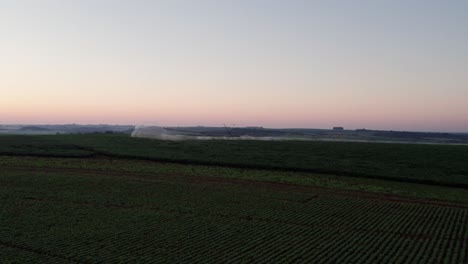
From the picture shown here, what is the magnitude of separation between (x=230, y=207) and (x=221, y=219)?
3683mm

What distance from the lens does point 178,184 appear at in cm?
3922

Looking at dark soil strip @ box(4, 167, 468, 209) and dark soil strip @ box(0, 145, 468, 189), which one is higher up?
dark soil strip @ box(0, 145, 468, 189)

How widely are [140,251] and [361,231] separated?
43.4 feet

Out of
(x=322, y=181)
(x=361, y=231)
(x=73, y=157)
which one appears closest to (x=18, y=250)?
(x=361, y=231)

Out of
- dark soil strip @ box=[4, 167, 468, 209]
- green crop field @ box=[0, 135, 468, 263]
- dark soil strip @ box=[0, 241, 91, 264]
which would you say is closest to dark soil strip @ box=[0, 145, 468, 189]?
green crop field @ box=[0, 135, 468, 263]

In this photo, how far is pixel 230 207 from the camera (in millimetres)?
30375

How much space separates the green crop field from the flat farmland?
0.08 m

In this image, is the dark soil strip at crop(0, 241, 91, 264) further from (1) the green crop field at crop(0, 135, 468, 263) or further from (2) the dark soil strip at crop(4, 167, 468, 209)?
(2) the dark soil strip at crop(4, 167, 468, 209)

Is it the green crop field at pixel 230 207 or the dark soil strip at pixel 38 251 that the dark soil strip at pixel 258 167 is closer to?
the green crop field at pixel 230 207

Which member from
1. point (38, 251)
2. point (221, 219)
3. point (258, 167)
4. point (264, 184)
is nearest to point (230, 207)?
point (221, 219)

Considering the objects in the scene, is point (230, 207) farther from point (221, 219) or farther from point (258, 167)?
point (258, 167)

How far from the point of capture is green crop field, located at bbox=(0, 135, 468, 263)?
20.2 meters

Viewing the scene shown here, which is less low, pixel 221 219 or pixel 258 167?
pixel 258 167

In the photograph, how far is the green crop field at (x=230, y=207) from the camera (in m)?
20.2
